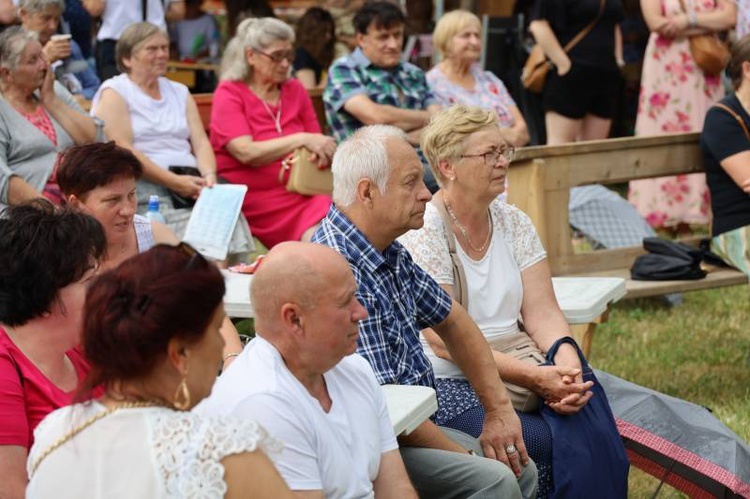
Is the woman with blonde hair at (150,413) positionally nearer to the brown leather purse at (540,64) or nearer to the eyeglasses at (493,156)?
the eyeglasses at (493,156)

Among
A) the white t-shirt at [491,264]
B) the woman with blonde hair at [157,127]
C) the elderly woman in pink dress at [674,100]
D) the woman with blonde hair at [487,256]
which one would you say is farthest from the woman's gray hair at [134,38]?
the elderly woman in pink dress at [674,100]

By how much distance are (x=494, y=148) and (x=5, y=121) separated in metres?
2.22

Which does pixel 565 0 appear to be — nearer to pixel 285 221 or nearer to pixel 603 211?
pixel 603 211

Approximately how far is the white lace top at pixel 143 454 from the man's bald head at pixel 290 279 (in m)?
0.59

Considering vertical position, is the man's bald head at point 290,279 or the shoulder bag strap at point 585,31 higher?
the man's bald head at point 290,279

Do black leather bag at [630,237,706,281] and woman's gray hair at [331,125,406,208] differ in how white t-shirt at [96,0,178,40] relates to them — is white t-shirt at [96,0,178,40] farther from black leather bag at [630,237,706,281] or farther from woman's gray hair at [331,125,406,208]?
woman's gray hair at [331,125,406,208]

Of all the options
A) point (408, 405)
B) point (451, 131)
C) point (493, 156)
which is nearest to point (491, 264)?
point (493, 156)

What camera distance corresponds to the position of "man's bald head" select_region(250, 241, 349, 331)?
2.67m

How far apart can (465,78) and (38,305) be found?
188 inches

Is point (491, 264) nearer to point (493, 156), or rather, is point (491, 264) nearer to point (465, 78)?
point (493, 156)

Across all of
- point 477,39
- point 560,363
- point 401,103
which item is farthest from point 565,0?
point 560,363

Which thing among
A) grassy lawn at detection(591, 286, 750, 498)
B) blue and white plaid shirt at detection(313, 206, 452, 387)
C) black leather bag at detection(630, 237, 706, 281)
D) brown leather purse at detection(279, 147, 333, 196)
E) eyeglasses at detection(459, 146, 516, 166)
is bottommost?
grassy lawn at detection(591, 286, 750, 498)

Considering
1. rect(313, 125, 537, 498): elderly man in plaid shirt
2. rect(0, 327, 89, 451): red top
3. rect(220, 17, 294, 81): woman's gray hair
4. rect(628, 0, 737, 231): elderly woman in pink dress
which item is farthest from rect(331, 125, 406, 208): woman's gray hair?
rect(628, 0, 737, 231): elderly woman in pink dress

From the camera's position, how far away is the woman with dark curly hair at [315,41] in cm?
901
